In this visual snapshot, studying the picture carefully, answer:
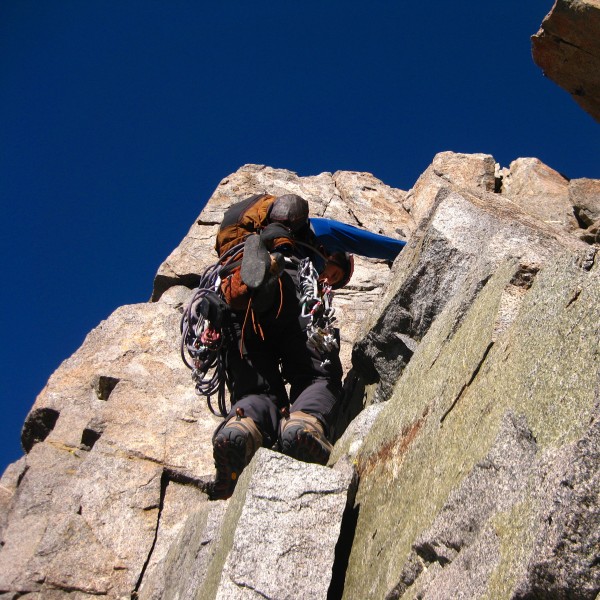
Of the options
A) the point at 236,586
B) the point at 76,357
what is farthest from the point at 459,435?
the point at 76,357

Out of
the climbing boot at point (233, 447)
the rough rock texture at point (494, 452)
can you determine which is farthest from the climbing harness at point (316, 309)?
the rough rock texture at point (494, 452)

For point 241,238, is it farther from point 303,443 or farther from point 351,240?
point 351,240

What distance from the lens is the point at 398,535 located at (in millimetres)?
3688

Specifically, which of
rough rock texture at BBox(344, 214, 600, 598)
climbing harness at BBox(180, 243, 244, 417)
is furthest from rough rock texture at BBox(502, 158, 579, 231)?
rough rock texture at BBox(344, 214, 600, 598)

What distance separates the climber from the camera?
220 inches

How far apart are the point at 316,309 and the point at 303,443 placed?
4.38 ft

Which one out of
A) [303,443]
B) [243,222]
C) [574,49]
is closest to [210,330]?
[243,222]

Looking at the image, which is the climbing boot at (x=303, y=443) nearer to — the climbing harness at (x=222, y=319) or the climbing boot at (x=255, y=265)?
the climbing harness at (x=222, y=319)

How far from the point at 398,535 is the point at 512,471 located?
805 millimetres

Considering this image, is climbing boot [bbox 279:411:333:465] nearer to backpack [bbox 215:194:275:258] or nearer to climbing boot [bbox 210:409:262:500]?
climbing boot [bbox 210:409:262:500]

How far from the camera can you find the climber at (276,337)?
18.4ft

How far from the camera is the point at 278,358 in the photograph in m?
6.66

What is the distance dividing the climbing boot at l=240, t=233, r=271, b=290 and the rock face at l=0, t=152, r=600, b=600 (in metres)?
0.93

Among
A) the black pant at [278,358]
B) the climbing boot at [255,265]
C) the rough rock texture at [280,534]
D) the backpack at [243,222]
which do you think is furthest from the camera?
the backpack at [243,222]
